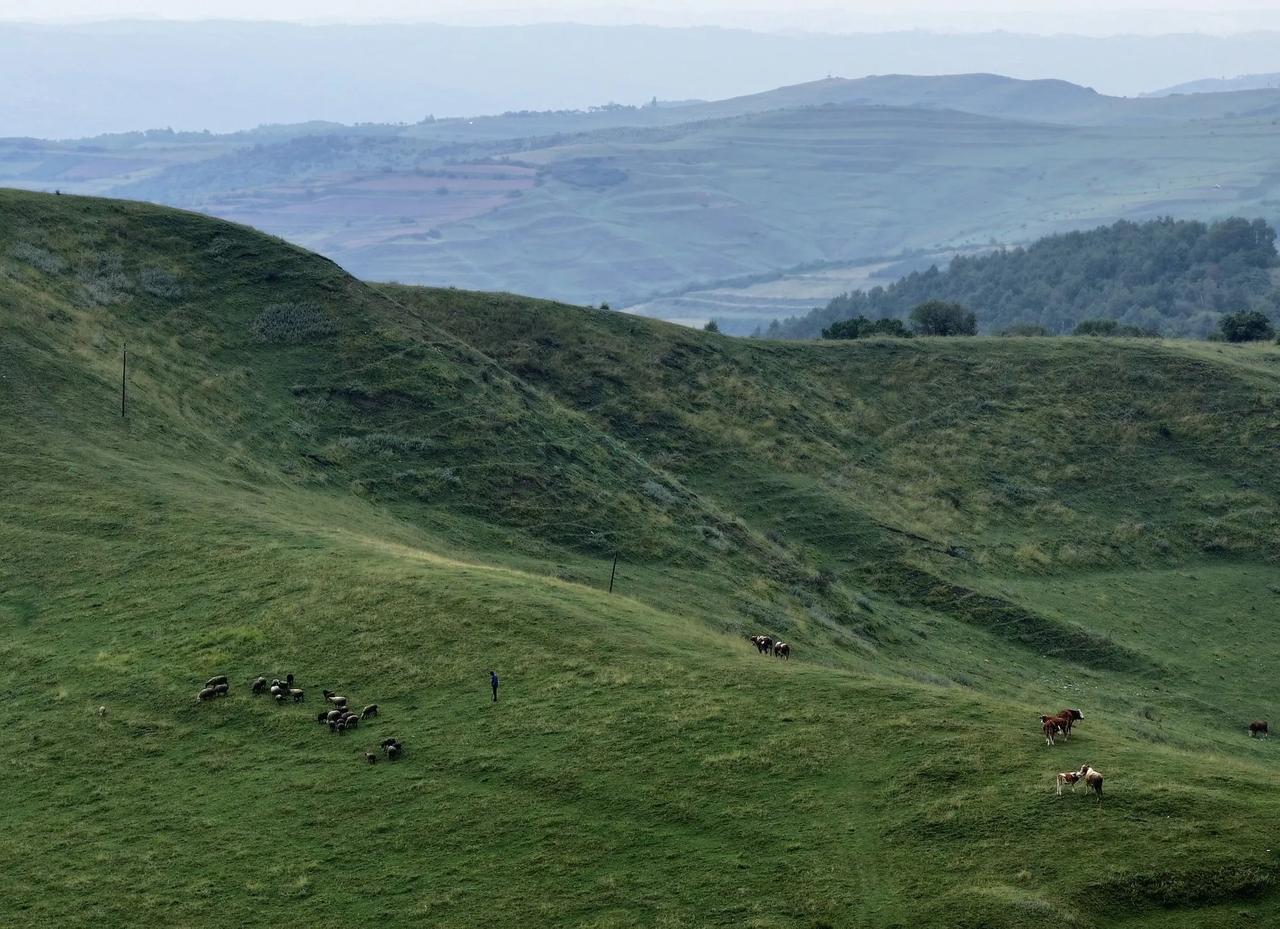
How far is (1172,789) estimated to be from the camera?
32.9 meters

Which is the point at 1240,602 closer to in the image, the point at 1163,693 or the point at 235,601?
the point at 1163,693

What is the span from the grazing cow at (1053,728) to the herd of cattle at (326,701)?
56.0 ft

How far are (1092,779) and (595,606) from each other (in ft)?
67.7

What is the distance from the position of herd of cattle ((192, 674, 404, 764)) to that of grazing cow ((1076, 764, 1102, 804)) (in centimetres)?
1775

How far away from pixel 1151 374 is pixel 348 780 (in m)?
89.8

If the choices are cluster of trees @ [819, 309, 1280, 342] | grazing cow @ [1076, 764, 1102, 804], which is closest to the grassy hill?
grazing cow @ [1076, 764, 1102, 804]

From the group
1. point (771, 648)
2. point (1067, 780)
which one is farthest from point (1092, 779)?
point (771, 648)

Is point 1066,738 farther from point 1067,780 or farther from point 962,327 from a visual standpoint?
point 962,327

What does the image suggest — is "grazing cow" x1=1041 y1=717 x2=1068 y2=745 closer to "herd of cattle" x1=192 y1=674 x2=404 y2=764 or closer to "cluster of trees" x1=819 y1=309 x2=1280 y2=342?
"herd of cattle" x1=192 y1=674 x2=404 y2=764

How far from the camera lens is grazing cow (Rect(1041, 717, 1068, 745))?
36.3 m

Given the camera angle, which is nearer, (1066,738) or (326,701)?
(1066,738)

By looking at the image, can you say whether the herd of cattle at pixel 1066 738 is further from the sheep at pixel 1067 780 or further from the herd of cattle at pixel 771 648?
the herd of cattle at pixel 771 648

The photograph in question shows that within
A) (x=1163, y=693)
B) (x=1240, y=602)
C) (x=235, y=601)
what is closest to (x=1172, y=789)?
(x=235, y=601)

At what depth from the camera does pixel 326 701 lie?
42.1m
